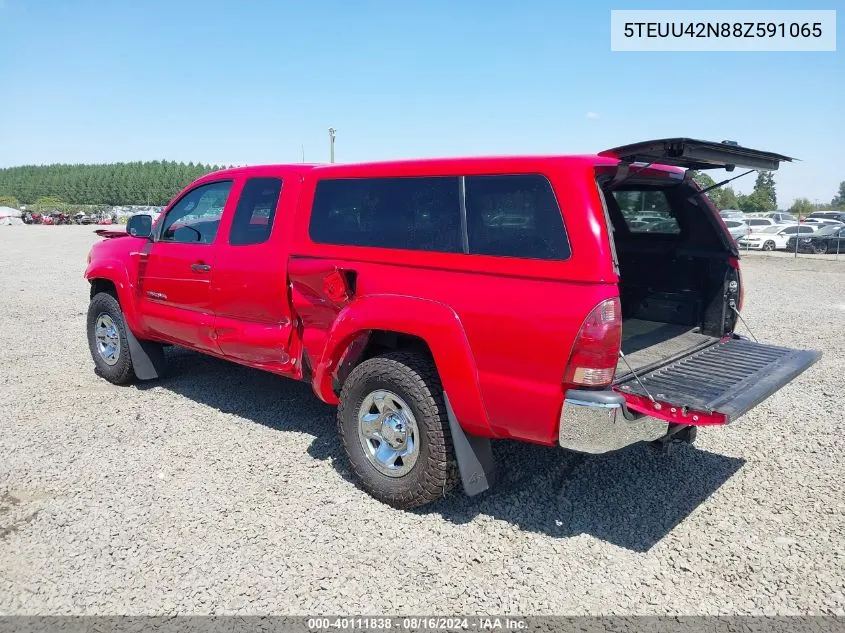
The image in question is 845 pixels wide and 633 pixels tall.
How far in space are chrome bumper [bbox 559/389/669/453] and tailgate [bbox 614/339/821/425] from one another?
0.40 ft

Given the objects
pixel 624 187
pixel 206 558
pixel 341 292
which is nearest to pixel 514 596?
pixel 206 558

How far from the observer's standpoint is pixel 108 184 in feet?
498

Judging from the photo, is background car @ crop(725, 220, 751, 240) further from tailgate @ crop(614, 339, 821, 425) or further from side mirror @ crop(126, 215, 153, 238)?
side mirror @ crop(126, 215, 153, 238)

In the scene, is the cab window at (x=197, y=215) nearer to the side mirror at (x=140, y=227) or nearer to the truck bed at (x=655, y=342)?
the side mirror at (x=140, y=227)

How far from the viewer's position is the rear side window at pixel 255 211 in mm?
4605

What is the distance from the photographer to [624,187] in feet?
14.8

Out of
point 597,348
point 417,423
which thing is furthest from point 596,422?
point 417,423

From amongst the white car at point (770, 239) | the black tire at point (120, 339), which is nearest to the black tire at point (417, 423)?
the black tire at point (120, 339)

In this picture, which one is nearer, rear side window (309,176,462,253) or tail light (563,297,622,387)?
tail light (563,297,622,387)

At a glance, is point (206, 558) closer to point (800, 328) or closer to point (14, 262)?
point (800, 328)

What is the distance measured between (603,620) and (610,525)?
88 centimetres

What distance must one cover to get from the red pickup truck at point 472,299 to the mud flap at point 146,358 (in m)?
0.52

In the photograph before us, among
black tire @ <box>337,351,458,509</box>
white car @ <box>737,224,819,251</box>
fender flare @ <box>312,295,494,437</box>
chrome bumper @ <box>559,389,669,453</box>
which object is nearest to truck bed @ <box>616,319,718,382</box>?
chrome bumper @ <box>559,389,669,453</box>

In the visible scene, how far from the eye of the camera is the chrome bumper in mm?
2998
